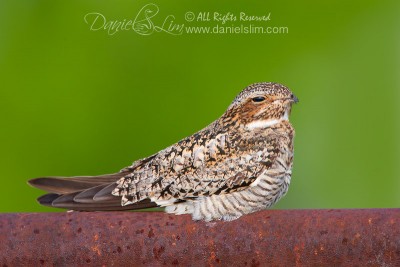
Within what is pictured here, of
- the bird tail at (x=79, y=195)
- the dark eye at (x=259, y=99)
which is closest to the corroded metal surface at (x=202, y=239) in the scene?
the bird tail at (x=79, y=195)

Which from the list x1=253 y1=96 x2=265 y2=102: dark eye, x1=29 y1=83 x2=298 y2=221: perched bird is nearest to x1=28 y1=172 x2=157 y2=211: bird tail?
x1=29 y1=83 x2=298 y2=221: perched bird

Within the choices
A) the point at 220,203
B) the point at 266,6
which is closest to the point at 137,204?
the point at 220,203

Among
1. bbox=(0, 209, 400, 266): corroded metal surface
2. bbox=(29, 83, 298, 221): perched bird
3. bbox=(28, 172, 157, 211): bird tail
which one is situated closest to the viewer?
bbox=(0, 209, 400, 266): corroded metal surface

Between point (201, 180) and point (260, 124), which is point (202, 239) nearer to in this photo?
point (201, 180)

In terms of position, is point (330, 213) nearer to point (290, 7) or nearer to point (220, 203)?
point (220, 203)

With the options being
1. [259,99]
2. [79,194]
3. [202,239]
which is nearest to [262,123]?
[259,99]

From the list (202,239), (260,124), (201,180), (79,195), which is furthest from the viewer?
(260,124)

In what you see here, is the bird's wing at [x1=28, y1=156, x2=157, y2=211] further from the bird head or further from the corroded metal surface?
the bird head
